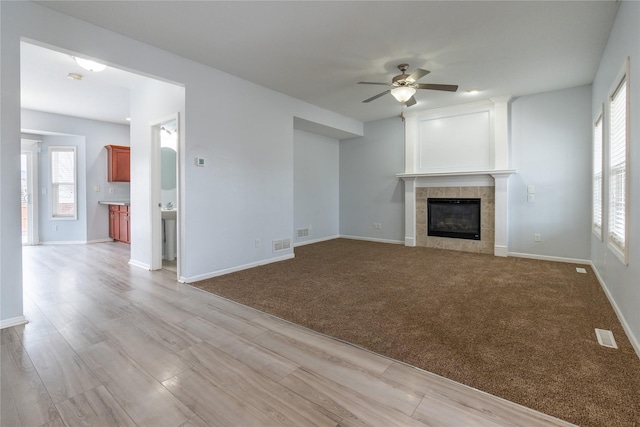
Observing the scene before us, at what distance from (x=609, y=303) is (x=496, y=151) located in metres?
3.14

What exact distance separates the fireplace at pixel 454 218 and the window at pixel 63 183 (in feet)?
26.5

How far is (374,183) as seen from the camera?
7.00m

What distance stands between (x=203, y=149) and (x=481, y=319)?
3.69 meters

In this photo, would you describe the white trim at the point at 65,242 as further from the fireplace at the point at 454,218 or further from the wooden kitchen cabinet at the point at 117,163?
the fireplace at the point at 454,218

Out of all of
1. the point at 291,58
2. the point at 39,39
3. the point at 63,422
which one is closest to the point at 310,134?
the point at 291,58

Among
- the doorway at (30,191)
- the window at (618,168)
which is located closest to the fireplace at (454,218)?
the window at (618,168)

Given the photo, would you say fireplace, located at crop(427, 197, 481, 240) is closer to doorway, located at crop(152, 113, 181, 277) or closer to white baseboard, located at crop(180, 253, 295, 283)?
white baseboard, located at crop(180, 253, 295, 283)

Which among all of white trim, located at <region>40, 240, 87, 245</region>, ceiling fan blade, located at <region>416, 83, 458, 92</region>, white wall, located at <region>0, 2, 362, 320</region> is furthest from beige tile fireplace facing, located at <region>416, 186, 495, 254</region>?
white trim, located at <region>40, 240, 87, 245</region>

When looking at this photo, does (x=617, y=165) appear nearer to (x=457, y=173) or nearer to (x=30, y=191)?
(x=457, y=173)

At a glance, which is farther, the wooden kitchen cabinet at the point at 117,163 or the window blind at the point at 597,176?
the wooden kitchen cabinet at the point at 117,163

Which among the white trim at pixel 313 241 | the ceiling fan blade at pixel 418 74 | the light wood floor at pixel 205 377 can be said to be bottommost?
the light wood floor at pixel 205 377

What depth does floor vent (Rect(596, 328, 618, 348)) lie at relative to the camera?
7.13ft

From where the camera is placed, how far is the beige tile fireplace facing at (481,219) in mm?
5508

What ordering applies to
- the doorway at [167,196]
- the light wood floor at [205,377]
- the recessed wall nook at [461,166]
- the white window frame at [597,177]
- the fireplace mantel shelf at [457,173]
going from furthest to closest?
the recessed wall nook at [461,166] → the fireplace mantel shelf at [457,173] → the doorway at [167,196] → the white window frame at [597,177] → the light wood floor at [205,377]
